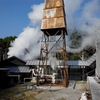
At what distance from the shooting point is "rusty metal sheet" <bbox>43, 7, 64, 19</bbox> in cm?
1339

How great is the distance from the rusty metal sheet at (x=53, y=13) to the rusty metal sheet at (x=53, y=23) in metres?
0.44

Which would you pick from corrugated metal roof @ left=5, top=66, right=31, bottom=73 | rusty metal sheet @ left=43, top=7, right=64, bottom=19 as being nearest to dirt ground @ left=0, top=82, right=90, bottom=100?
corrugated metal roof @ left=5, top=66, right=31, bottom=73

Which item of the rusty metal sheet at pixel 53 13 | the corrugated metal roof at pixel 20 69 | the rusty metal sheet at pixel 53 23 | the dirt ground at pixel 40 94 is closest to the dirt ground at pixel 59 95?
the dirt ground at pixel 40 94

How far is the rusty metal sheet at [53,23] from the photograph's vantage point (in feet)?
42.9

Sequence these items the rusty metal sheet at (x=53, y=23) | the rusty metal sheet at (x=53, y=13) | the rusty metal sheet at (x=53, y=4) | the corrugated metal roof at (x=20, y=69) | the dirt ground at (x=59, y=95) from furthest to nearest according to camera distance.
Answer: the corrugated metal roof at (x=20, y=69) < the rusty metal sheet at (x=53, y=4) < the rusty metal sheet at (x=53, y=13) < the rusty metal sheet at (x=53, y=23) < the dirt ground at (x=59, y=95)

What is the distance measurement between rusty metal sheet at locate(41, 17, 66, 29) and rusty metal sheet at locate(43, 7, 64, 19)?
0.44 m

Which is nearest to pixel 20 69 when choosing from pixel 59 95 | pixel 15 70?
pixel 15 70

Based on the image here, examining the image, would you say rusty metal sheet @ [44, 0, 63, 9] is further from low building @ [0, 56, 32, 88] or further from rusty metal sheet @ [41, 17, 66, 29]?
low building @ [0, 56, 32, 88]

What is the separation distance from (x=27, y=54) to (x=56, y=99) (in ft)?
60.9

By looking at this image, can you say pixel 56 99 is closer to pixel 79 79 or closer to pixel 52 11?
pixel 52 11

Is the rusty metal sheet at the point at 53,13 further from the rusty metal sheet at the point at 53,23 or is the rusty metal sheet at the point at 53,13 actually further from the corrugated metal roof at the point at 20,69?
the corrugated metal roof at the point at 20,69

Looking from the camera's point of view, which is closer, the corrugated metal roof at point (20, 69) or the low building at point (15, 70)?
the low building at point (15, 70)

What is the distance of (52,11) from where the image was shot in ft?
45.1

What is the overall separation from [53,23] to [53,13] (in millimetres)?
1207
